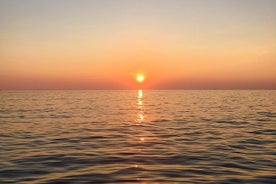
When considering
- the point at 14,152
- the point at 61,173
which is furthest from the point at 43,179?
the point at 14,152

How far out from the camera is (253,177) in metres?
9.71

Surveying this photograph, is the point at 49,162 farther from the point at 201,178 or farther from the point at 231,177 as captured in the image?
the point at 231,177

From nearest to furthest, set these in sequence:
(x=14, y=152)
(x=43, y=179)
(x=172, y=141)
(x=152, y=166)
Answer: (x=43, y=179)
(x=152, y=166)
(x=14, y=152)
(x=172, y=141)

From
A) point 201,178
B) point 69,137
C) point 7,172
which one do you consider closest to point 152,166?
point 201,178

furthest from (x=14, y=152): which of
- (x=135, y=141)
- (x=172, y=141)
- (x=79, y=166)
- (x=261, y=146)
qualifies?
(x=261, y=146)

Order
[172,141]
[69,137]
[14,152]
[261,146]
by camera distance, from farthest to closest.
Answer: [69,137]
[172,141]
[261,146]
[14,152]

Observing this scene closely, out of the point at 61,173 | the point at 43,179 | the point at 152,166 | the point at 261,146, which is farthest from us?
the point at 261,146

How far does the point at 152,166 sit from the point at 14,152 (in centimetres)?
709

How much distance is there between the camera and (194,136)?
729 inches

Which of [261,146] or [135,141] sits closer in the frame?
[261,146]

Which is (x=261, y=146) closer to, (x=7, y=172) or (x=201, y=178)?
(x=201, y=178)

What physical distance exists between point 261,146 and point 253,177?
242 inches

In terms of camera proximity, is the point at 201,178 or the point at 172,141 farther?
the point at 172,141

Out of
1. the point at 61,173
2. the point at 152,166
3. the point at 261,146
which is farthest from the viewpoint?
the point at 261,146
